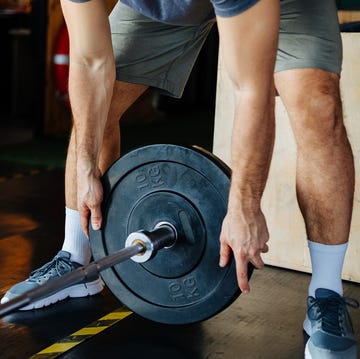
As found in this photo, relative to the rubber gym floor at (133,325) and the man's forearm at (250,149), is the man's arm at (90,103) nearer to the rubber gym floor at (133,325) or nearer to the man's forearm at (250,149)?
the rubber gym floor at (133,325)

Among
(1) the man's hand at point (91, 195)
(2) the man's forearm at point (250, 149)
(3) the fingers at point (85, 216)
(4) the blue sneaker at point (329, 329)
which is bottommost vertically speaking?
(4) the blue sneaker at point (329, 329)

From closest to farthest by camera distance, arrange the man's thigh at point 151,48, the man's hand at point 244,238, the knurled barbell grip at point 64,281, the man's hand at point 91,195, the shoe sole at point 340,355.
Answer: the knurled barbell grip at point 64,281, the man's hand at point 244,238, the shoe sole at point 340,355, the man's hand at point 91,195, the man's thigh at point 151,48

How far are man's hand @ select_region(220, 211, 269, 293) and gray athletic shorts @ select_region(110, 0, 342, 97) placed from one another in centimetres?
42

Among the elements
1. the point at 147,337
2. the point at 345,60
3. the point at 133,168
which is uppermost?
the point at 345,60

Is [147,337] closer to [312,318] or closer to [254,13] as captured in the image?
[312,318]

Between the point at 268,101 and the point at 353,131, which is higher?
the point at 268,101

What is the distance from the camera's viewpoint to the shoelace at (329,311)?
5.14 feet

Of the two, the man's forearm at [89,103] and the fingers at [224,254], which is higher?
the man's forearm at [89,103]

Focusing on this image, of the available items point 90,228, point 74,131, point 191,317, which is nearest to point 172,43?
point 74,131

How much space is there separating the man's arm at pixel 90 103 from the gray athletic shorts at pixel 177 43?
0.15 metres

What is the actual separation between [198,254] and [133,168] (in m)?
0.23

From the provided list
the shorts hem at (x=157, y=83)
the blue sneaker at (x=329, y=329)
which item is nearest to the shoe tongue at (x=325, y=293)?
the blue sneaker at (x=329, y=329)

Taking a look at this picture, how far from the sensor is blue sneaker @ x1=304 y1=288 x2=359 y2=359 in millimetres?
1528

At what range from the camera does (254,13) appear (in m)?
1.23
